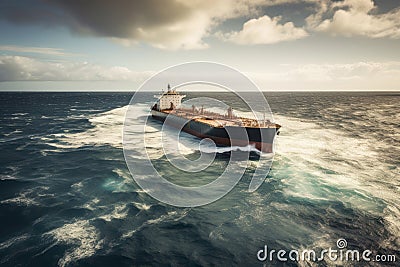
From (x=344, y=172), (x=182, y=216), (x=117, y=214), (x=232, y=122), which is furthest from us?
(x=232, y=122)

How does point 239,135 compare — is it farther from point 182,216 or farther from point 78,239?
point 78,239

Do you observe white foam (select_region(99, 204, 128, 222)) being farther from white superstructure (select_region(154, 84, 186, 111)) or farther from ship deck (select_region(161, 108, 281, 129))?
white superstructure (select_region(154, 84, 186, 111))

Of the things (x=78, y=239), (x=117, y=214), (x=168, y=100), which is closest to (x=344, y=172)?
(x=117, y=214)

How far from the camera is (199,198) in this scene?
1733 centimetres

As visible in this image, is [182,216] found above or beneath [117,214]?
beneath

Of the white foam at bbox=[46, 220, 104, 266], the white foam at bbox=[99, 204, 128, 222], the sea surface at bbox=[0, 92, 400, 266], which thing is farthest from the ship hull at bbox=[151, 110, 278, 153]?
the white foam at bbox=[46, 220, 104, 266]

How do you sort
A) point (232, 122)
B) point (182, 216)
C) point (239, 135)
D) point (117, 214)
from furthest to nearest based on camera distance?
point (232, 122) → point (239, 135) → point (182, 216) → point (117, 214)

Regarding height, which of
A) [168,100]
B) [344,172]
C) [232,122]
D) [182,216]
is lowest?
[182,216]

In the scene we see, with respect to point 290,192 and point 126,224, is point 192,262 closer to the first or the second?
point 126,224

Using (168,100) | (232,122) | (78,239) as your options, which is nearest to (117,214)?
(78,239)

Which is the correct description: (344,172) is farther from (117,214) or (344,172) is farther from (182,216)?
(117,214)

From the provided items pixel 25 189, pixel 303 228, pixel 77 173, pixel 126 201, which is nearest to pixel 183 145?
pixel 77 173

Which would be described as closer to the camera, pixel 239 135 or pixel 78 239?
pixel 78 239

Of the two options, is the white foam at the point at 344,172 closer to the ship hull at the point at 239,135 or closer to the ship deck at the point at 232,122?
the ship hull at the point at 239,135
